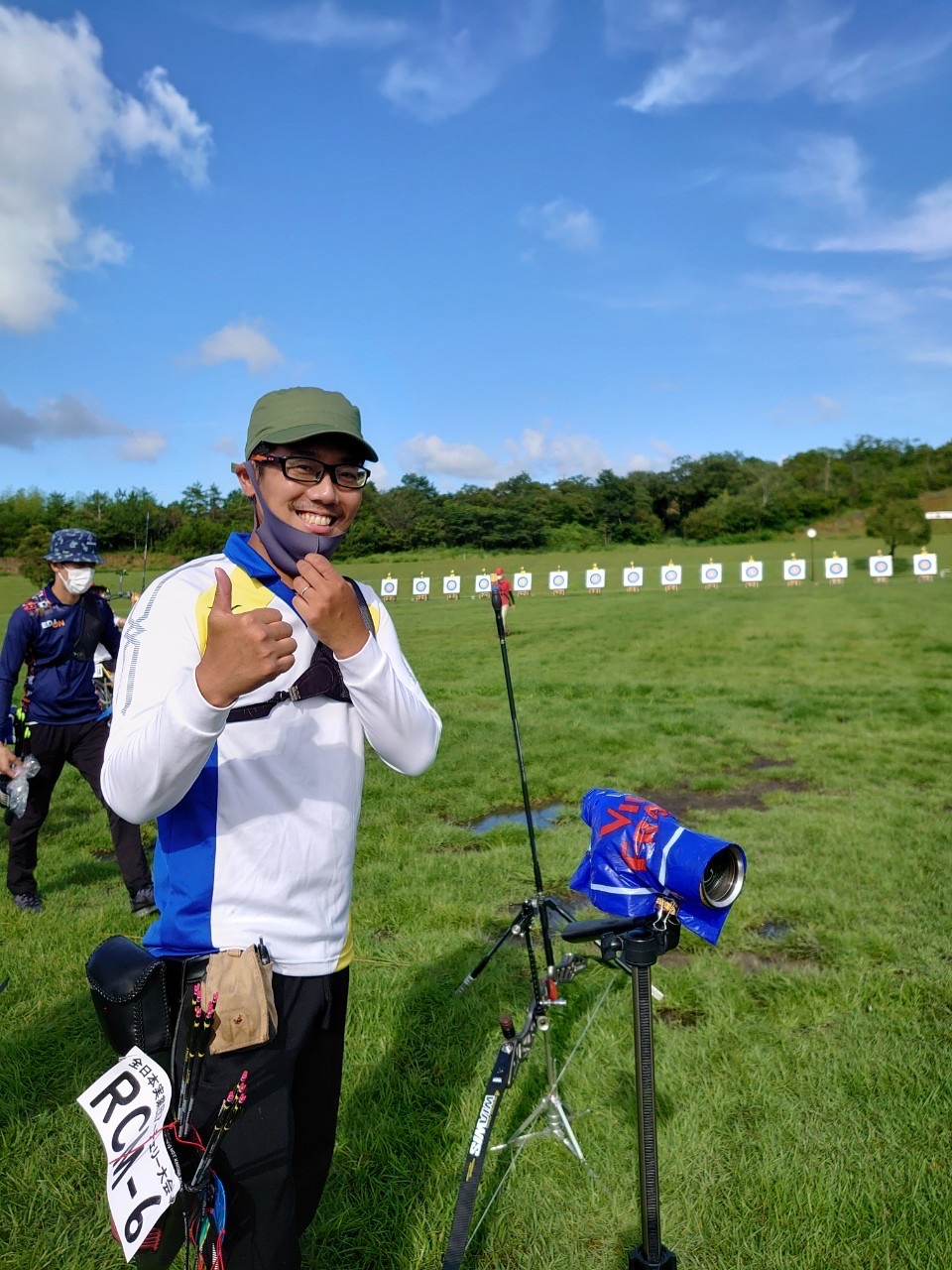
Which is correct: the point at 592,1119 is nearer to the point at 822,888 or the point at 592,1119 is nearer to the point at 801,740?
the point at 822,888

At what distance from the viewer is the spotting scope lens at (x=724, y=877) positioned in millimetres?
1890

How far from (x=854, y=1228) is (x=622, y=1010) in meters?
1.37

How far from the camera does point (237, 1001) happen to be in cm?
162

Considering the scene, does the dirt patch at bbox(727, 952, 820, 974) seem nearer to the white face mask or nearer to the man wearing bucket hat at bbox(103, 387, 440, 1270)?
the man wearing bucket hat at bbox(103, 387, 440, 1270)

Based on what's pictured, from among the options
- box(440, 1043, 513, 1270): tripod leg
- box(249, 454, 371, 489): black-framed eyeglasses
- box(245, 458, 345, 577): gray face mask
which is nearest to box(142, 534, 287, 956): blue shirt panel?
box(245, 458, 345, 577): gray face mask

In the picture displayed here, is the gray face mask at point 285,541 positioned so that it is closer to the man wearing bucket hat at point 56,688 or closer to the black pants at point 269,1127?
the black pants at point 269,1127

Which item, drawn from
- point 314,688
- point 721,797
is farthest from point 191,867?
point 721,797

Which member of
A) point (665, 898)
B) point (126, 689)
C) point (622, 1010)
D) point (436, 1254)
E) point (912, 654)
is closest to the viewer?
point (126, 689)

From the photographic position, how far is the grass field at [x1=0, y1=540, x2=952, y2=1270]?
9.06 feet

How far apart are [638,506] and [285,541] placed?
7858 centimetres

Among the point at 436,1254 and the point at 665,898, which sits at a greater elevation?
the point at 665,898

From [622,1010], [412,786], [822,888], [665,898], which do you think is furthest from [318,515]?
[412,786]

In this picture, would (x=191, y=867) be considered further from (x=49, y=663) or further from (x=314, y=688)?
(x=49, y=663)

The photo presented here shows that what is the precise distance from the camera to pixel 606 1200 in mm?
2859
